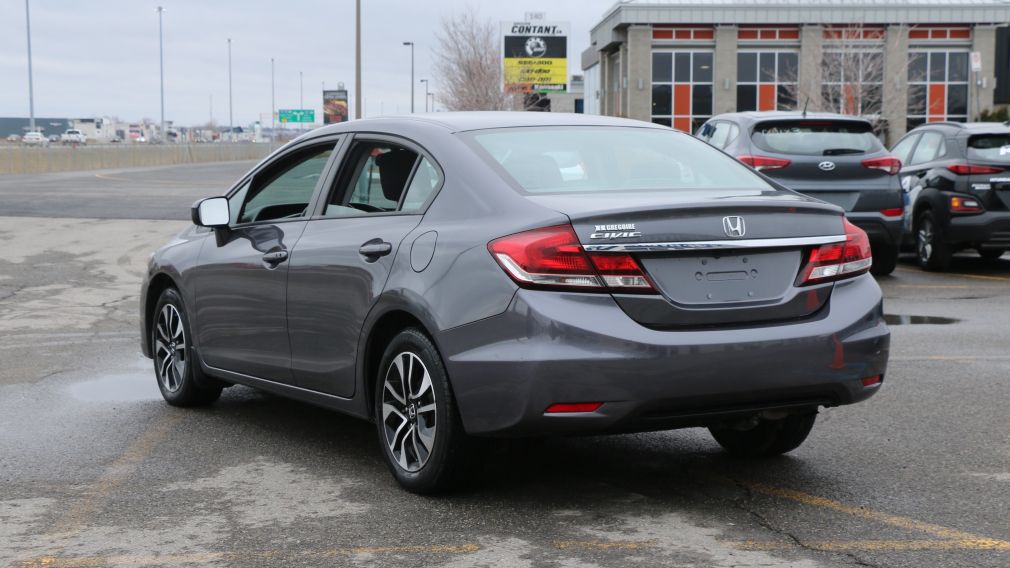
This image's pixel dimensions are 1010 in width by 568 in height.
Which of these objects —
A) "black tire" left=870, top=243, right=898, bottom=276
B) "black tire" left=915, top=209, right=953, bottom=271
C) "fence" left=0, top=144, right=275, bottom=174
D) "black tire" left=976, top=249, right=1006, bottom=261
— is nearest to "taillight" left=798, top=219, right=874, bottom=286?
"black tire" left=870, top=243, right=898, bottom=276

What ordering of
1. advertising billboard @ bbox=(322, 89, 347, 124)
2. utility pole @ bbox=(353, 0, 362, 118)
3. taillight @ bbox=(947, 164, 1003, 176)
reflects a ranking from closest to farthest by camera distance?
taillight @ bbox=(947, 164, 1003, 176), utility pole @ bbox=(353, 0, 362, 118), advertising billboard @ bbox=(322, 89, 347, 124)

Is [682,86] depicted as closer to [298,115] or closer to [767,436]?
[767,436]

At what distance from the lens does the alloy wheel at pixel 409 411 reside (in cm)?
520

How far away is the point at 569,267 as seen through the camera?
470 cm

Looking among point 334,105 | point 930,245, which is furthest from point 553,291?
point 334,105

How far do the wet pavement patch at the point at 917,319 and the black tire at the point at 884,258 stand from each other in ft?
9.86

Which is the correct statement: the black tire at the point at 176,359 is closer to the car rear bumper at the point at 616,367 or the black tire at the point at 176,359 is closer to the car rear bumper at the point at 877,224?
the car rear bumper at the point at 616,367

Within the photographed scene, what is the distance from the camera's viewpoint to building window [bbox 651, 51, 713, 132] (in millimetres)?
57844

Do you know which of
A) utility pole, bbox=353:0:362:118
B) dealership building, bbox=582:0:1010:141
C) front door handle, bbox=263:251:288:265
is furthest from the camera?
dealership building, bbox=582:0:1010:141

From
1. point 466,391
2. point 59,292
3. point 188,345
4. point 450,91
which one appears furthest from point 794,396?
point 450,91

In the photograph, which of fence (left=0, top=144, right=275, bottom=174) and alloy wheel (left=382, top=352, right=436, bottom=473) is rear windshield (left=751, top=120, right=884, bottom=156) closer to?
alloy wheel (left=382, top=352, right=436, bottom=473)

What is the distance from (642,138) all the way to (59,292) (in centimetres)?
859

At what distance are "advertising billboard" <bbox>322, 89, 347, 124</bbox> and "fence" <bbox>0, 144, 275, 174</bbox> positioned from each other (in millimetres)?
19923

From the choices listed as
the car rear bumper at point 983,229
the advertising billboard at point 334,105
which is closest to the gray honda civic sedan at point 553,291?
the car rear bumper at point 983,229
